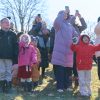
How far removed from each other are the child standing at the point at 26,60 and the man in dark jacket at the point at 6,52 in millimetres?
212

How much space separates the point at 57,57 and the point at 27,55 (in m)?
0.83

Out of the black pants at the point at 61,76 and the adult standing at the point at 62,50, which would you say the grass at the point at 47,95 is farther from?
the adult standing at the point at 62,50

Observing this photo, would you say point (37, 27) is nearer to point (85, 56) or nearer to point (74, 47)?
point (74, 47)

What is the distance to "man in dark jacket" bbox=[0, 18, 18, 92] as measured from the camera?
442 inches

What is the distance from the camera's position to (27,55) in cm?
1146

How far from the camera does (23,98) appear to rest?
10656 mm

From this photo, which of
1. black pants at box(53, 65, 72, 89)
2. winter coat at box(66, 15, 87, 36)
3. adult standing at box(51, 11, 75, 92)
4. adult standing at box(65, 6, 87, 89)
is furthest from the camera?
winter coat at box(66, 15, 87, 36)

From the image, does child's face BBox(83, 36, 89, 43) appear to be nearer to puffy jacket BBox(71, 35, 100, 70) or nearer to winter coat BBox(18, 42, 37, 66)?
puffy jacket BBox(71, 35, 100, 70)

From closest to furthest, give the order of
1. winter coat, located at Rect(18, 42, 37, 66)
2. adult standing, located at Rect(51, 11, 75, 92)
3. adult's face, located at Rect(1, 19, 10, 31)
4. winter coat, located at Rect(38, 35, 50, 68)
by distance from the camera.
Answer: adult's face, located at Rect(1, 19, 10, 31)
winter coat, located at Rect(18, 42, 37, 66)
adult standing, located at Rect(51, 11, 75, 92)
winter coat, located at Rect(38, 35, 50, 68)

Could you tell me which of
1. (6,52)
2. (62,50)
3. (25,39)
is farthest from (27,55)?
(62,50)

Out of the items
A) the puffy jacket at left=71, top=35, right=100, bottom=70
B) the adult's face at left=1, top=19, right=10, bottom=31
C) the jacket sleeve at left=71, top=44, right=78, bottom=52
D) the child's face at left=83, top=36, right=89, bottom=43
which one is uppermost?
the adult's face at left=1, top=19, right=10, bottom=31

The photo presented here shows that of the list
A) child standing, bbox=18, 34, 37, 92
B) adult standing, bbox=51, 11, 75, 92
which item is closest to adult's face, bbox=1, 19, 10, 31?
child standing, bbox=18, 34, 37, 92

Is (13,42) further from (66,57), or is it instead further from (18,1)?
(18,1)

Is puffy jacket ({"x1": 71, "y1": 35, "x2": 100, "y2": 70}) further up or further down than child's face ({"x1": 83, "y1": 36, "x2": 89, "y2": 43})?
further down
